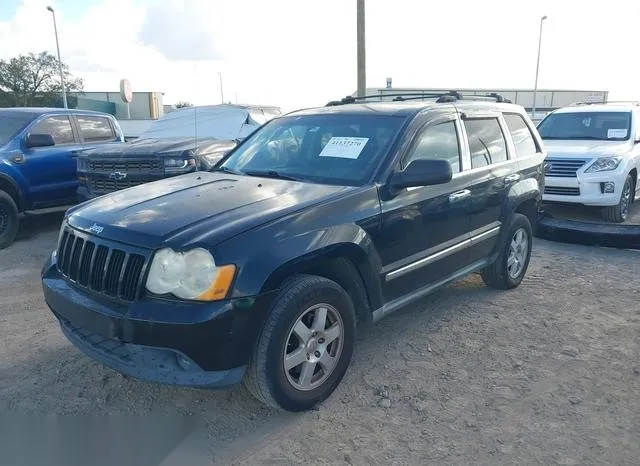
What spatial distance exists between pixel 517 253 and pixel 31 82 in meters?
52.6

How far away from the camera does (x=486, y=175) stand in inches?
178

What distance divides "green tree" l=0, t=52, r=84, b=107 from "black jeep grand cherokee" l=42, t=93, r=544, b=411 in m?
48.4

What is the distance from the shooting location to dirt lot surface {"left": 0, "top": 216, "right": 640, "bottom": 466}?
2.84m

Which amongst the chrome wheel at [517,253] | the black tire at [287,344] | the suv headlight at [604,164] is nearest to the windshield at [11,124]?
the black tire at [287,344]

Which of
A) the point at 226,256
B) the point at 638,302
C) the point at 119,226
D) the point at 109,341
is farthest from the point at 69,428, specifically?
the point at 638,302

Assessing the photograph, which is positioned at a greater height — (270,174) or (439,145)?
(439,145)

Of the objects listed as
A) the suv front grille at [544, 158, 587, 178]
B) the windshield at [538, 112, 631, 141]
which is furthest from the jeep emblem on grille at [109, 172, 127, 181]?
the windshield at [538, 112, 631, 141]

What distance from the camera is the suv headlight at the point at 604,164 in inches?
312

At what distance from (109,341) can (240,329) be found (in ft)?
2.61

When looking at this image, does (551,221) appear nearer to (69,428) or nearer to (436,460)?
(436,460)

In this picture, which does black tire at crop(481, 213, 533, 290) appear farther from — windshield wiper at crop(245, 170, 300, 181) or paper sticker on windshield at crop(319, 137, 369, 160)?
windshield wiper at crop(245, 170, 300, 181)

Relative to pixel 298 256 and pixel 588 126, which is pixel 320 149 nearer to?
pixel 298 256

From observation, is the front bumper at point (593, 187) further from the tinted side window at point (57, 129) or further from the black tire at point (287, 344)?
the tinted side window at point (57, 129)

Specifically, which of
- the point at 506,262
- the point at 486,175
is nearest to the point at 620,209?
the point at 506,262
